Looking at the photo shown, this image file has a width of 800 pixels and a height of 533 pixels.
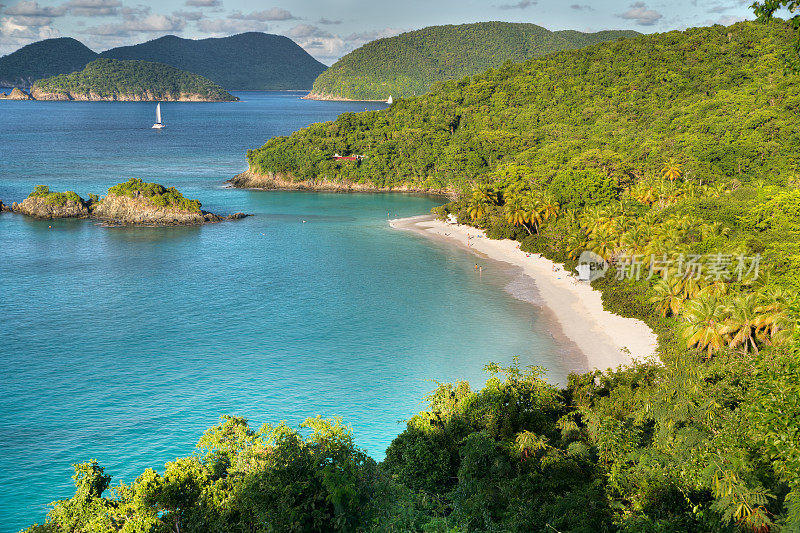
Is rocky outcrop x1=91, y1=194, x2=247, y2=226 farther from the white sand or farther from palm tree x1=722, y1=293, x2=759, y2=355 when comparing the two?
palm tree x1=722, y1=293, x2=759, y2=355

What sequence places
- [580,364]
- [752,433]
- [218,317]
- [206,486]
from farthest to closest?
[218,317]
[580,364]
[206,486]
[752,433]

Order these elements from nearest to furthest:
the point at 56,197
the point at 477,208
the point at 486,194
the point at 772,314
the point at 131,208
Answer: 1. the point at 772,314
2. the point at 477,208
3. the point at 486,194
4. the point at 131,208
5. the point at 56,197

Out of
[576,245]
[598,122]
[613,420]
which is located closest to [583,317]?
[576,245]

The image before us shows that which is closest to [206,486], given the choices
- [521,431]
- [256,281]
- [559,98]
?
[521,431]

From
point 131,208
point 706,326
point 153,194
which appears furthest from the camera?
point 153,194

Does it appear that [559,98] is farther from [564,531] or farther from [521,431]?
[564,531]

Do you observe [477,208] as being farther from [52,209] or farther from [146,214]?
[52,209]

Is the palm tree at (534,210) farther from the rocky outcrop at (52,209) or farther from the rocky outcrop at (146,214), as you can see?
the rocky outcrop at (52,209)
